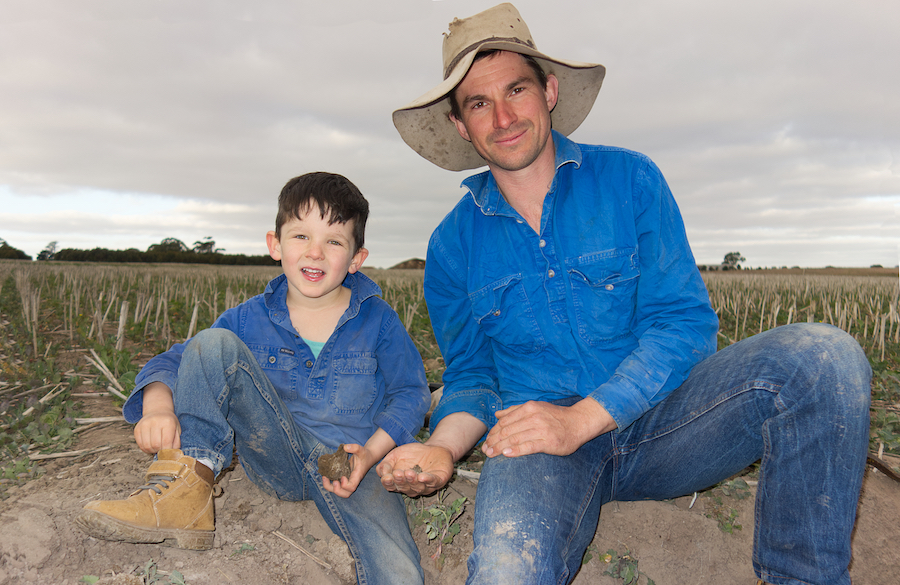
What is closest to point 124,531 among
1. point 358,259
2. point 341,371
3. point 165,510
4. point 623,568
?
point 165,510

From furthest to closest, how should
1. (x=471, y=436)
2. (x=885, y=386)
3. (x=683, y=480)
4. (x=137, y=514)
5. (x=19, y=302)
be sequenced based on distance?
(x=19, y=302), (x=885, y=386), (x=471, y=436), (x=683, y=480), (x=137, y=514)

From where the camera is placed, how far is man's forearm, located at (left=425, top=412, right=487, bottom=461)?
2.15m

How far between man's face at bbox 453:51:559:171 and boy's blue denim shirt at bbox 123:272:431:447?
86 centimetres

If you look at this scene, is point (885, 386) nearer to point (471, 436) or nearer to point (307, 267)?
point (471, 436)

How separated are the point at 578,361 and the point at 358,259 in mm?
1128

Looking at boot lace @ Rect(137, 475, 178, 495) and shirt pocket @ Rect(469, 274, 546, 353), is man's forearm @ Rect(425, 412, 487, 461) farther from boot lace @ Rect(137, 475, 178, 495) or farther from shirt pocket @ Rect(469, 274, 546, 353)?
boot lace @ Rect(137, 475, 178, 495)

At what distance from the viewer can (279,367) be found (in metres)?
2.45

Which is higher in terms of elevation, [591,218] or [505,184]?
[505,184]

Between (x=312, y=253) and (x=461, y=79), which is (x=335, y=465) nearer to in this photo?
(x=312, y=253)

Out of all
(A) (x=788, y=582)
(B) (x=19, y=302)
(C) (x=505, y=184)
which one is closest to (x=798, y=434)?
(A) (x=788, y=582)

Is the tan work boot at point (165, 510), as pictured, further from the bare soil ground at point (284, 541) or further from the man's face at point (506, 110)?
the man's face at point (506, 110)

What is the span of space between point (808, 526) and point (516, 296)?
1253 millimetres

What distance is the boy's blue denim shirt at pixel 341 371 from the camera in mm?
2424

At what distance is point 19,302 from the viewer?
785 centimetres
